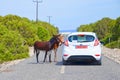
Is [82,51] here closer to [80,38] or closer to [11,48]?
[80,38]

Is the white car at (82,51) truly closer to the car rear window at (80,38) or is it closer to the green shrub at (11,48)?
the car rear window at (80,38)

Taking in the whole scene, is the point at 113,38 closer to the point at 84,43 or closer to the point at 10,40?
the point at 10,40

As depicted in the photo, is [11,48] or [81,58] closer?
[81,58]

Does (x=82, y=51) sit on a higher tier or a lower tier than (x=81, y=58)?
higher

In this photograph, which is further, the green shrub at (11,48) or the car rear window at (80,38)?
the green shrub at (11,48)

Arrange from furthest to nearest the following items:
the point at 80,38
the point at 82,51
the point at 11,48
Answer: the point at 11,48, the point at 80,38, the point at 82,51

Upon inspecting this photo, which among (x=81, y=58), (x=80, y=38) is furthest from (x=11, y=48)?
(x=81, y=58)

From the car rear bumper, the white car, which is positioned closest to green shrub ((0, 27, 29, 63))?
the white car

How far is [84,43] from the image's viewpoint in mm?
22188

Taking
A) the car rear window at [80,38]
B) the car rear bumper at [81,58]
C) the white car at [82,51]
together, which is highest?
the car rear window at [80,38]

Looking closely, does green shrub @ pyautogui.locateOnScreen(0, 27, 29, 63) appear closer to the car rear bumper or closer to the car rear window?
the car rear window

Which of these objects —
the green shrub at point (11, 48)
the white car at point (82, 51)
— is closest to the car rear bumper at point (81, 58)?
the white car at point (82, 51)

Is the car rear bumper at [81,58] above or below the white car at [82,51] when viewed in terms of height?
below

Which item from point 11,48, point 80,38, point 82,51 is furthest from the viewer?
point 11,48
